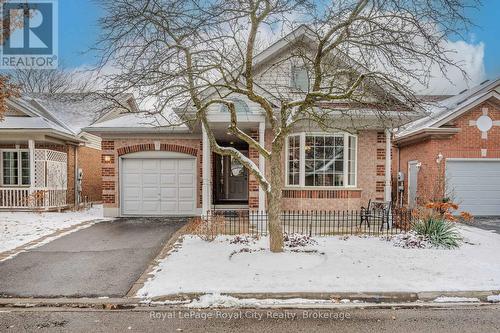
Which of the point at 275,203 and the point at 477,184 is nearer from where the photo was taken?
the point at 275,203

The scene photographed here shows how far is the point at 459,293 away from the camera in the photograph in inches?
212

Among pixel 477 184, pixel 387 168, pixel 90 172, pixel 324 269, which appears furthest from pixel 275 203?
pixel 90 172

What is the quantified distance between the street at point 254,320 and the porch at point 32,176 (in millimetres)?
10635

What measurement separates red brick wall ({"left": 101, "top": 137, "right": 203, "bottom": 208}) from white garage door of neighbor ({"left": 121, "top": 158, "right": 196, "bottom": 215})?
332 mm

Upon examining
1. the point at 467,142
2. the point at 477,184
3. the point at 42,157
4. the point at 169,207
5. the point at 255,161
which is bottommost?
the point at 169,207

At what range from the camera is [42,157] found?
14.4m

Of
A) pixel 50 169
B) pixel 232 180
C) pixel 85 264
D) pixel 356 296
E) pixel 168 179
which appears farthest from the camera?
pixel 232 180

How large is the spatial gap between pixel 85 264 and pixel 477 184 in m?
14.8

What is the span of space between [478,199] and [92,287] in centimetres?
1492

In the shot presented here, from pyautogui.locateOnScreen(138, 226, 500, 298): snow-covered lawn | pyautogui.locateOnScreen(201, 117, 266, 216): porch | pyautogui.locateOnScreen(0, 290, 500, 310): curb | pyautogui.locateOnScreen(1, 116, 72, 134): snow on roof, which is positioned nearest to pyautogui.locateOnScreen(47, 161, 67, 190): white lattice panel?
pyautogui.locateOnScreen(1, 116, 72, 134): snow on roof

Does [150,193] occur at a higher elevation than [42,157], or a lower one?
lower

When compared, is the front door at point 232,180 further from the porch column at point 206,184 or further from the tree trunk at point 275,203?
the tree trunk at point 275,203

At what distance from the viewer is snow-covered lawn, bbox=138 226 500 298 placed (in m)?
5.54

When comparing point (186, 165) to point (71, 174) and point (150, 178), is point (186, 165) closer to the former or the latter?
point (150, 178)
